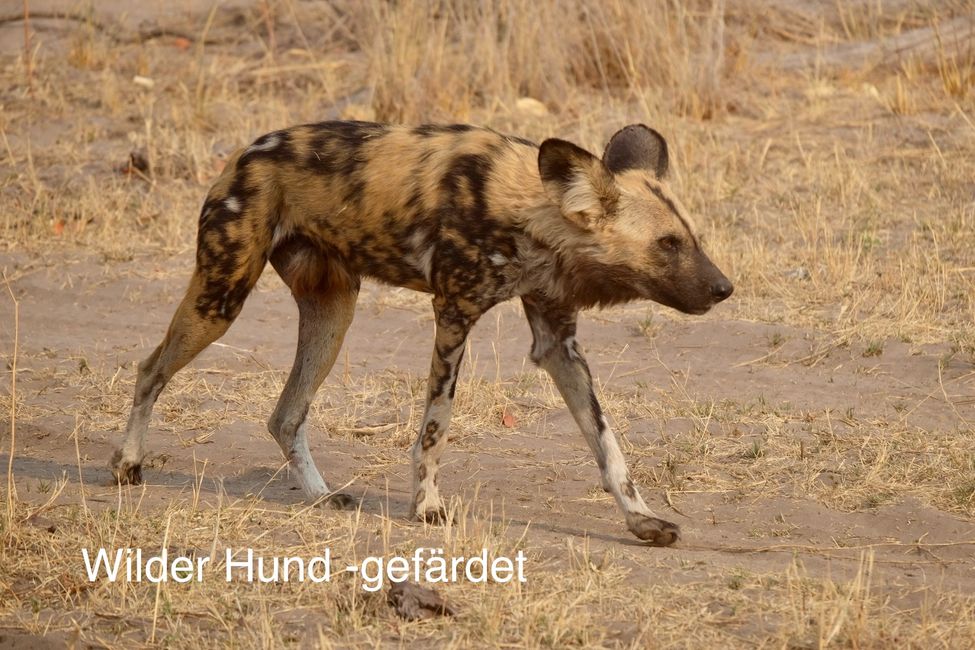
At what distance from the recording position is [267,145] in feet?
14.5

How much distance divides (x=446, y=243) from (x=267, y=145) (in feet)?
2.38

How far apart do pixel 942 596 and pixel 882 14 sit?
7.05 meters

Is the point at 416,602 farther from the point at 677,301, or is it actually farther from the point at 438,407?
the point at 677,301

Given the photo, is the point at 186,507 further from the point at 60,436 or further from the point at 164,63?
the point at 164,63

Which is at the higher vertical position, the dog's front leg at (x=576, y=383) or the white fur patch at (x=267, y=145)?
the white fur patch at (x=267, y=145)

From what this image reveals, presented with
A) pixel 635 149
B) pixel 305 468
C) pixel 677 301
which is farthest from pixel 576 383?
pixel 305 468

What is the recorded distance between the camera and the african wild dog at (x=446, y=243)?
13.2ft

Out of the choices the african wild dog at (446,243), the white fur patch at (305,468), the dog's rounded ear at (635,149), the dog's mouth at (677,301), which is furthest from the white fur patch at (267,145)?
the dog's mouth at (677,301)

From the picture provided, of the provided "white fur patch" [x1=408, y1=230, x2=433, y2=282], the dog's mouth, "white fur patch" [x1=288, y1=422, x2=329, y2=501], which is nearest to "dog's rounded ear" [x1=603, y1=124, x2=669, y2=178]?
the dog's mouth

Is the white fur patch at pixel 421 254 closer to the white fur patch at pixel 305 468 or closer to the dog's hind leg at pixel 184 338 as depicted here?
the dog's hind leg at pixel 184 338

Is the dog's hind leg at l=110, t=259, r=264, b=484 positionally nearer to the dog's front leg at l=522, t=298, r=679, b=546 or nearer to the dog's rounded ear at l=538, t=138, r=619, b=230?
the dog's front leg at l=522, t=298, r=679, b=546

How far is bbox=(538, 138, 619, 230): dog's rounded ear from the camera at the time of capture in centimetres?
389

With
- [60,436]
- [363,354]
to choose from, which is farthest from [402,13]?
[60,436]

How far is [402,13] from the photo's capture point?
8492 mm
